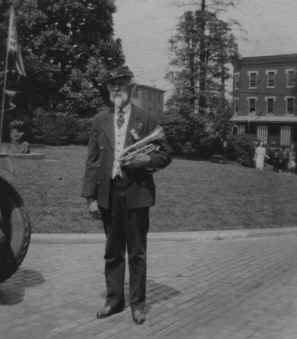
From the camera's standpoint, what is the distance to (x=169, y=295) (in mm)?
5828

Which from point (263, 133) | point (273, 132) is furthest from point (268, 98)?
point (263, 133)

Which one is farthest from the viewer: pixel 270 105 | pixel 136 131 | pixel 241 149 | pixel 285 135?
pixel 270 105

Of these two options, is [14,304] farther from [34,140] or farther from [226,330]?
[34,140]

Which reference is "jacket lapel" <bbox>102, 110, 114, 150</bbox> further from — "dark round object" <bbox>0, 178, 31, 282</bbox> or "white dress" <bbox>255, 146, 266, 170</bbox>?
"white dress" <bbox>255, 146, 266, 170</bbox>

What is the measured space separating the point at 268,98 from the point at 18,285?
59.9 meters

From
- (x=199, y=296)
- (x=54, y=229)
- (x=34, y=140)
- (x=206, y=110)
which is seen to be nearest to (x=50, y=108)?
(x=34, y=140)

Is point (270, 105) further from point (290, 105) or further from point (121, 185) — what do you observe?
point (121, 185)

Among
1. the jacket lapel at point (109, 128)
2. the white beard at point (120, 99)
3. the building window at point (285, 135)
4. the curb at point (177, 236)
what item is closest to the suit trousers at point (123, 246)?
the jacket lapel at point (109, 128)

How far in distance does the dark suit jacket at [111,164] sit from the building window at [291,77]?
195 feet

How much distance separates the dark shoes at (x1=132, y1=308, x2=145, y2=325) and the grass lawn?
499cm

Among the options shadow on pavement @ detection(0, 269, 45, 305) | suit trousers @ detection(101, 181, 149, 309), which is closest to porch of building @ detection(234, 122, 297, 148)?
shadow on pavement @ detection(0, 269, 45, 305)

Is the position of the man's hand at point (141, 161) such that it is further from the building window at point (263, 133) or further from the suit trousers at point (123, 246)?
the building window at point (263, 133)

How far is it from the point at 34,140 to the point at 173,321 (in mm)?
29594

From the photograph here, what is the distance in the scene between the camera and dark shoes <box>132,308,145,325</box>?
4798mm
